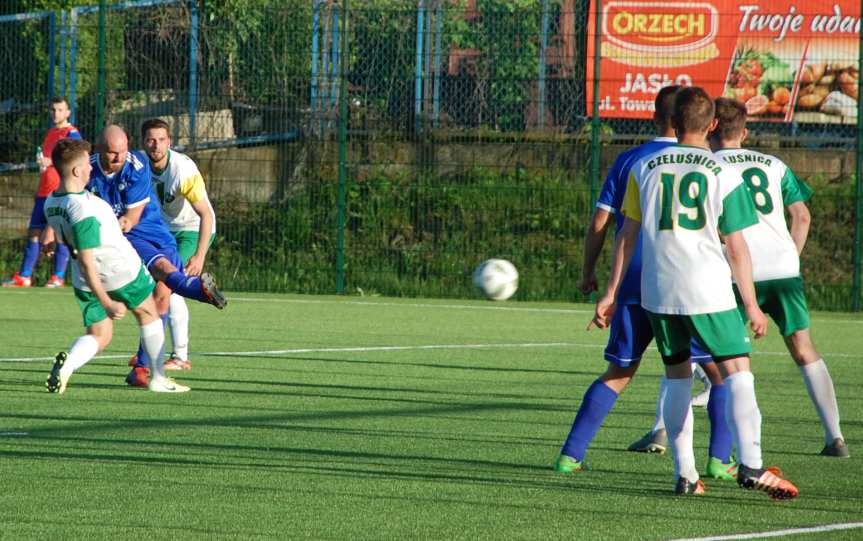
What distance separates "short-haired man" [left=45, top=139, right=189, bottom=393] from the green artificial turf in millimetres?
224

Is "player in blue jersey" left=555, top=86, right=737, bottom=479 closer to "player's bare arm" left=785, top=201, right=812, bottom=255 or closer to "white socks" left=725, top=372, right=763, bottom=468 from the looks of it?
"white socks" left=725, top=372, right=763, bottom=468

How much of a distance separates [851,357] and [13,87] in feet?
40.8

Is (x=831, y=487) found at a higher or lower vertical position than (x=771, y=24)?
lower

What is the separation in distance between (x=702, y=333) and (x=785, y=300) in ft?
5.13

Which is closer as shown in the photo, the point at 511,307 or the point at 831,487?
the point at 831,487

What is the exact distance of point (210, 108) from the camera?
1911 cm

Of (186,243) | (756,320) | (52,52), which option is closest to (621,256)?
(756,320)

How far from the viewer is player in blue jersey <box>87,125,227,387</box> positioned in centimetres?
977

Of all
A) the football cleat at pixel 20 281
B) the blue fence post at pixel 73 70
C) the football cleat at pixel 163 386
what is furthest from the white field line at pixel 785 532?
the blue fence post at pixel 73 70

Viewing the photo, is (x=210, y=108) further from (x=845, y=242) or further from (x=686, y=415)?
(x=686, y=415)

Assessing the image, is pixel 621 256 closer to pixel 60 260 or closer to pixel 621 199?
pixel 621 199

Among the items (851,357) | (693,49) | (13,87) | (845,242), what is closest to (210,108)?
(13,87)

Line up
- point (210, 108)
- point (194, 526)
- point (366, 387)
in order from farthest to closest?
point (210, 108) → point (366, 387) → point (194, 526)

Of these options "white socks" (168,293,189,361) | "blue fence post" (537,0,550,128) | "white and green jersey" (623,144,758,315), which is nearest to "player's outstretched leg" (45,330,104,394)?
"white socks" (168,293,189,361)
